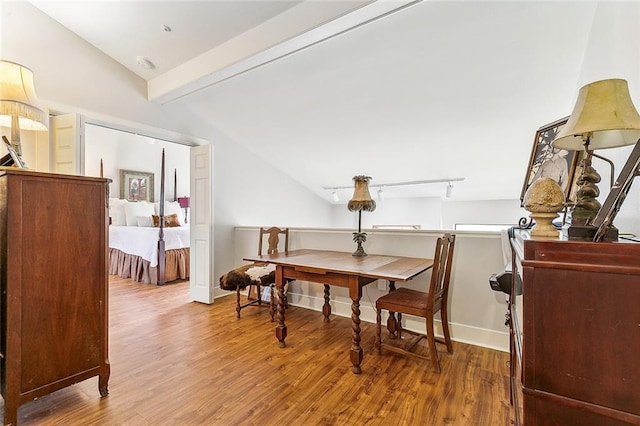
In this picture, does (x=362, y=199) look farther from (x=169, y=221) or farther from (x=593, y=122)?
(x=169, y=221)

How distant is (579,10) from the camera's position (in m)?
2.00

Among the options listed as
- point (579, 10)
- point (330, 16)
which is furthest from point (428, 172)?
point (330, 16)

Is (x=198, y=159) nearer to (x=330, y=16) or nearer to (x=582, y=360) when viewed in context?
(x=330, y=16)

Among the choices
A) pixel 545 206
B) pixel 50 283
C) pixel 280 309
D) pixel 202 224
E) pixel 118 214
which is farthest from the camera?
pixel 118 214

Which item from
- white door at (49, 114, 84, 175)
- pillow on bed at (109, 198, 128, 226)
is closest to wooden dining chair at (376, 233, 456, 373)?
white door at (49, 114, 84, 175)

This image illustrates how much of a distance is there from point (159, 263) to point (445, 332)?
4187 mm

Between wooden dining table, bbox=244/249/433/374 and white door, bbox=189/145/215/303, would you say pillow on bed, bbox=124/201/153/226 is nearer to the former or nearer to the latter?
white door, bbox=189/145/215/303

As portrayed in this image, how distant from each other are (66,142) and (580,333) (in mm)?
3699

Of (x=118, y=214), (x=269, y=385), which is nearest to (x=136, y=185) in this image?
(x=118, y=214)

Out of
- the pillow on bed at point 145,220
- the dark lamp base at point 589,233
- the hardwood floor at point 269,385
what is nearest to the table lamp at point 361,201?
the hardwood floor at point 269,385

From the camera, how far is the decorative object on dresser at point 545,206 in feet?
3.04

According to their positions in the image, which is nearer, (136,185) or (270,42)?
(270,42)

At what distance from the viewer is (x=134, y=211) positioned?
6.00 m

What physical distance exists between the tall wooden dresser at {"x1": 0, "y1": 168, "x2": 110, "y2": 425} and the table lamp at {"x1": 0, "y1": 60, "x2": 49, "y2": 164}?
489mm
